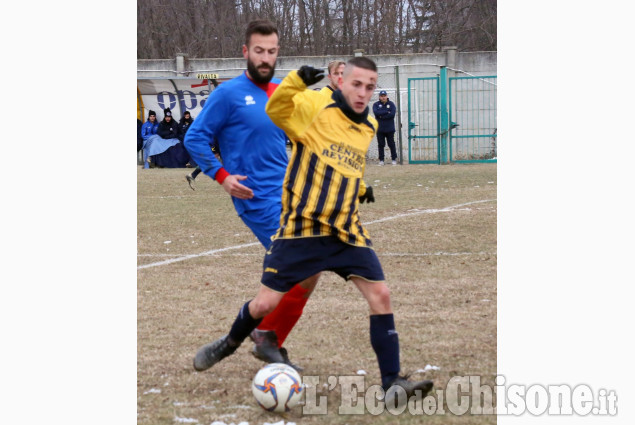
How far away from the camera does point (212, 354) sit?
14.3ft

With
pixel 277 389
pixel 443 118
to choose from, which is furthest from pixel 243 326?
pixel 443 118

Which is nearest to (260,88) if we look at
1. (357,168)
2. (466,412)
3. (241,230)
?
(357,168)

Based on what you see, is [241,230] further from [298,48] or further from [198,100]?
[298,48]

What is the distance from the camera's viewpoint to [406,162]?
23.5m

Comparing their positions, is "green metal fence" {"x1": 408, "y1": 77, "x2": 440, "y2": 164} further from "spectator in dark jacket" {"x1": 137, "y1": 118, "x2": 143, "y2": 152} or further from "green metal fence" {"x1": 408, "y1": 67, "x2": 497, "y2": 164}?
"spectator in dark jacket" {"x1": 137, "y1": 118, "x2": 143, "y2": 152}

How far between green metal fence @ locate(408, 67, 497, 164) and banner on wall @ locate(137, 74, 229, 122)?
6.04 metres

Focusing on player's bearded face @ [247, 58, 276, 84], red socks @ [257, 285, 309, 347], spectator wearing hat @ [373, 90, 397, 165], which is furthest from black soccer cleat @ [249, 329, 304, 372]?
spectator wearing hat @ [373, 90, 397, 165]

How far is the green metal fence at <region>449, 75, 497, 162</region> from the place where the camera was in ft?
78.2

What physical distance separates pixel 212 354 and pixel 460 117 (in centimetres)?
2075

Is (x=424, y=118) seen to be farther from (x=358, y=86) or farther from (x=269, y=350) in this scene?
(x=358, y=86)

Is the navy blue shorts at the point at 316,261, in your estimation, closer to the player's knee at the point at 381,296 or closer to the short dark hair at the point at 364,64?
the player's knee at the point at 381,296

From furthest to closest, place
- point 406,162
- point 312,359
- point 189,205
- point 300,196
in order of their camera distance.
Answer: point 406,162 < point 189,205 < point 312,359 < point 300,196

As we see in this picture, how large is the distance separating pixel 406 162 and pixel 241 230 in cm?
1404

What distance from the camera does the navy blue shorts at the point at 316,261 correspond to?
4027 mm
